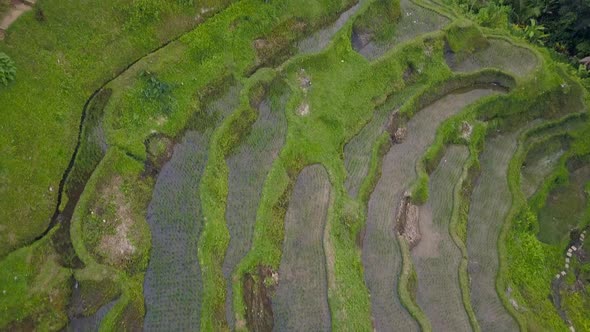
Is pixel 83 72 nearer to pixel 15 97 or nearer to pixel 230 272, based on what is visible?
pixel 15 97

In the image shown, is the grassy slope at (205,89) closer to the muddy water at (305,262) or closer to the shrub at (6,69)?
the muddy water at (305,262)

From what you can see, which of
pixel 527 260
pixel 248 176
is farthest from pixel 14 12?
pixel 527 260

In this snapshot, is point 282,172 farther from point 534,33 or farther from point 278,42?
point 534,33

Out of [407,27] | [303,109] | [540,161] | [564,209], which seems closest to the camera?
[303,109]

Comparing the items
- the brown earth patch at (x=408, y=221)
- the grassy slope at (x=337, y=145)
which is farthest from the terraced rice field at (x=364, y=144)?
the brown earth patch at (x=408, y=221)

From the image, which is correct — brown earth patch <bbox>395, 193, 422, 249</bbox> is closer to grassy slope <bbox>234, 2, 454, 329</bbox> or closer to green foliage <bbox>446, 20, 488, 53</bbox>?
grassy slope <bbox>234, 2, 454, 329</bbox>

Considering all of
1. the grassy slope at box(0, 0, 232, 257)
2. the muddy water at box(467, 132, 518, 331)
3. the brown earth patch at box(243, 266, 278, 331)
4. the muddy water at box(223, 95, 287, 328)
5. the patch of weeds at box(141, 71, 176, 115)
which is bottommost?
the muddy water at box(467, 132, 518, 331)

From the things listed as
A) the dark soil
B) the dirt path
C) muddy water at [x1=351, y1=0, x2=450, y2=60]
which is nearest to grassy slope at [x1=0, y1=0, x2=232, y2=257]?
the dirt path
